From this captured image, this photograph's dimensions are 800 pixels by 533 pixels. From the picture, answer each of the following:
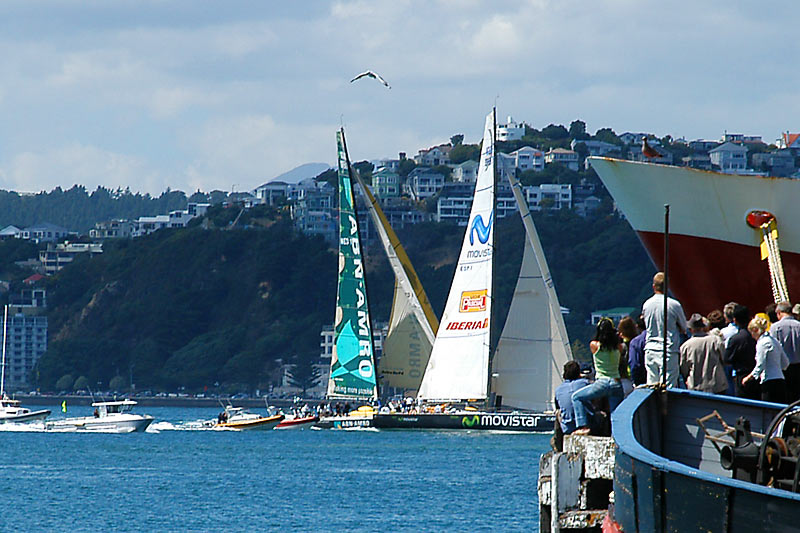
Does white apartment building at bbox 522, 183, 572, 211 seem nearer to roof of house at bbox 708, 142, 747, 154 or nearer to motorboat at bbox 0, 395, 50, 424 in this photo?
roof of house at bbox 708, 142, 747, 154

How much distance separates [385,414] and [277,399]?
73.3m

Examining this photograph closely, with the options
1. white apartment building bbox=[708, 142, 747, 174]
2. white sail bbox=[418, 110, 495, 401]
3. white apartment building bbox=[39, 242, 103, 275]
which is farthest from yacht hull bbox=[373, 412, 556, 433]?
white apartment building bbox=[708, 142, 747, 174]

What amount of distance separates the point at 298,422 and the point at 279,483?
25769mm

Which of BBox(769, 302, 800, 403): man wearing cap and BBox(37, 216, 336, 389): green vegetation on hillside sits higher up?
BBox(37, 216, 336, 389): green vegetation on hillside

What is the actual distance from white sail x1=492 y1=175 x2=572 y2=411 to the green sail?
7.10 meters

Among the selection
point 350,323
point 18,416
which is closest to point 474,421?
point 350,323

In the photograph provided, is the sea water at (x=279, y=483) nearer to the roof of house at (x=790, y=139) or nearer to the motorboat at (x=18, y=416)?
the motorboat at (x=18, y=416)

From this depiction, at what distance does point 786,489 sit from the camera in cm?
680

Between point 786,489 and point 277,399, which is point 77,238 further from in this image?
point 786,489

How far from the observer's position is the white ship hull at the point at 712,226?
52.0 ft

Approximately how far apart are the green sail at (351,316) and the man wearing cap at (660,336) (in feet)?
160

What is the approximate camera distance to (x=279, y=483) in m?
38.7

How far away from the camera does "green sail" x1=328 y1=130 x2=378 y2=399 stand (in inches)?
2330

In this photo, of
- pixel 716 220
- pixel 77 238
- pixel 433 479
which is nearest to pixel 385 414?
pixel 433 479
